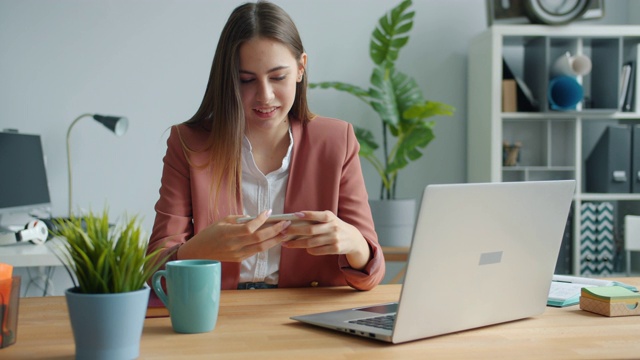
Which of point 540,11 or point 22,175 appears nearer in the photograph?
point 22,175

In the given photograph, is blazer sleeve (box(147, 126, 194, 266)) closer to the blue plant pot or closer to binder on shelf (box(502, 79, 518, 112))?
the blue plant pot

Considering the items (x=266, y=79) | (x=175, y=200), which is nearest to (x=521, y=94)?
(x=266, y=79)

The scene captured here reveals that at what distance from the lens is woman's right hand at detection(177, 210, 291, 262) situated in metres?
1.29

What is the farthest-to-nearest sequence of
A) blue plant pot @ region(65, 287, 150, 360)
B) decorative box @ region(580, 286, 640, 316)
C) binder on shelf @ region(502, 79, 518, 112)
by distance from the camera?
binder on shelf @ region(502, 79, 518, 112)
decorative box @ region(580, 286, 640, 316)
blue plant pot @ region(65, 287, 150, 360)

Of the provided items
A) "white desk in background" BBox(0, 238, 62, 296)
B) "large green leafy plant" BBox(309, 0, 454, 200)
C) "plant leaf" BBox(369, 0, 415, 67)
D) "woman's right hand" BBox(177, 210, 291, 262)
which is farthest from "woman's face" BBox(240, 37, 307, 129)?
"plant leaf" BBox(369, 0, 415, 67)

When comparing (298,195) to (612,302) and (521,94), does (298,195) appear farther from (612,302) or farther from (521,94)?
(521,94)

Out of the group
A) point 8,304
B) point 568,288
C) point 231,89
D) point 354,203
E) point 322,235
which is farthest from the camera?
point 354,203

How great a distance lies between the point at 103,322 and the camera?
35.5 inches

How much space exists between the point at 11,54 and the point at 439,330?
2.92m

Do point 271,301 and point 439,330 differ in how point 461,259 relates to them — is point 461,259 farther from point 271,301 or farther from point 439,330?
point 271,301

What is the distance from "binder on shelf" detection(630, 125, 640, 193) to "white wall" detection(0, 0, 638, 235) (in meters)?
1.30

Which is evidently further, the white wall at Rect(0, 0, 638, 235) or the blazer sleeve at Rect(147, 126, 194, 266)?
the white wall at Rect(0, 0, 638, 235)

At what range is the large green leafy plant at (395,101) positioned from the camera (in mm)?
3229

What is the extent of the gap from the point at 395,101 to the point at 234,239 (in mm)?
2084
